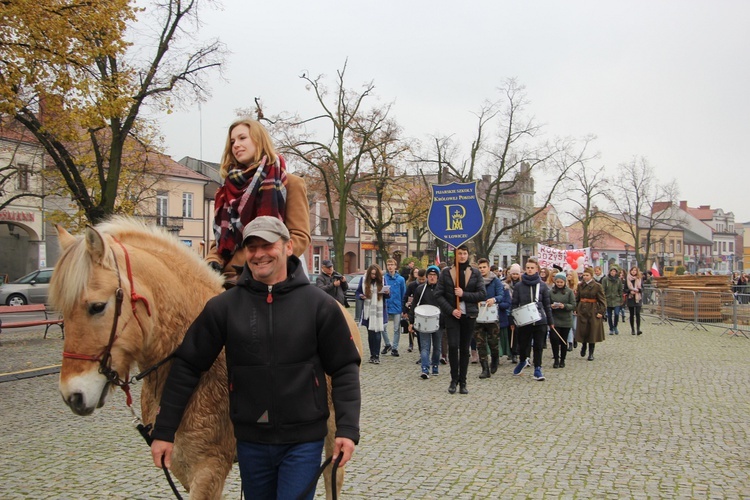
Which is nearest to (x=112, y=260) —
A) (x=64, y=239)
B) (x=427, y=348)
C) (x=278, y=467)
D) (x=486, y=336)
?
(x=64, y=239)

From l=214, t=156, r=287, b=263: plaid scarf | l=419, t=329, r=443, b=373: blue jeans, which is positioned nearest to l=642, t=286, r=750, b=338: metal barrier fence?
l=419, t=329, r=443, b=373: blue jeans

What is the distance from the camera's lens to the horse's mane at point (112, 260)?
8.76ft

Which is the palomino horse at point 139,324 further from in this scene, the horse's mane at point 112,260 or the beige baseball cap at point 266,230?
the beige baseball cap at point 266,230

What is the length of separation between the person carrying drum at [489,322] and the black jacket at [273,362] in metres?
9.79

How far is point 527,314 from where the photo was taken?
1205 centimetres

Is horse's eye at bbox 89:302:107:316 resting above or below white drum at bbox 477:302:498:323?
above

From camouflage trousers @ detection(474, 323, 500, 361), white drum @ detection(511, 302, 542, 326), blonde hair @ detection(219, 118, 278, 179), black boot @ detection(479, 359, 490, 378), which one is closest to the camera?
blonde hair @ detection(219, 118, 278, 179)

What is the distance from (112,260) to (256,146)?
1.02 m

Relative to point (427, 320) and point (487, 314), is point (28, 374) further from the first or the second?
point (487, 314)

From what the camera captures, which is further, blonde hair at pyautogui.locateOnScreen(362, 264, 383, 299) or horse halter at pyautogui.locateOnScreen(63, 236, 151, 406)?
blonde hair at pyautogui.locateOnScreen(362, 264, 383, 299)

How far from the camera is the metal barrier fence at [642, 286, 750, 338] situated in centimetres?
2128

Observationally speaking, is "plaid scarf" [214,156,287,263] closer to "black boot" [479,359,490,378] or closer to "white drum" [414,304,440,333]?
"white drum" [414,304,440,333]

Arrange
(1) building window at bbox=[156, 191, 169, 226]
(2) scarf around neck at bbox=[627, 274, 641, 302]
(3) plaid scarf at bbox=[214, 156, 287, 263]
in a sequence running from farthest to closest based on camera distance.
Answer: (1) building window at bbox=[156, 191, 169, 226], (2) scarf around neck at bbox=[627, 274, 641, 302], (3) plaid scarf at bbox=[214, 156, 287, 263]

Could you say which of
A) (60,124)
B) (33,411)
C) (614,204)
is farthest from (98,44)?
(614,204)
